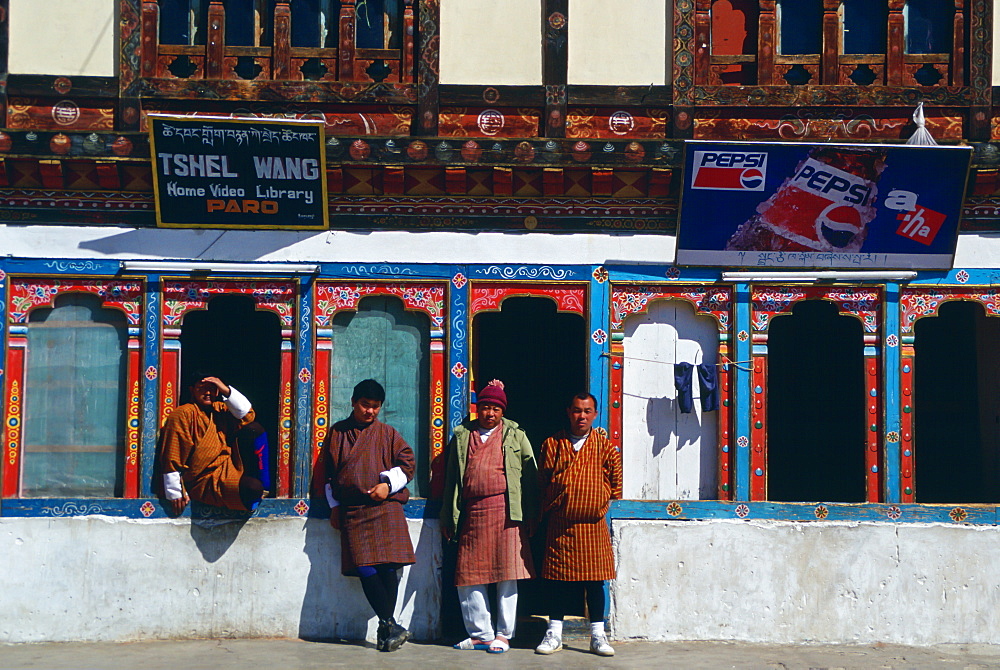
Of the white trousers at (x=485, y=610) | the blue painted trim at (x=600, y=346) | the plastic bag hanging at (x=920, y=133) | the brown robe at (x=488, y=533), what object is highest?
the plastic bag hanging at (x=920, y=133)

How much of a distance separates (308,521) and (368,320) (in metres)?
1.50

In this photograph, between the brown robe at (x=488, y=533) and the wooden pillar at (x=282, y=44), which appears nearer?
the brown robe at (x=488, y=533)

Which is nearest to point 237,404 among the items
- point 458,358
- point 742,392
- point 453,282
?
point 458,358

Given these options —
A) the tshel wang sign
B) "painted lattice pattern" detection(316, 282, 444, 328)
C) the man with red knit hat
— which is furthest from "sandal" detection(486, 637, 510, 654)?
the tshel wang sign

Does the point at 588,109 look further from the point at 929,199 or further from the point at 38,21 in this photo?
the point at 38,21

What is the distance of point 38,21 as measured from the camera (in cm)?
868

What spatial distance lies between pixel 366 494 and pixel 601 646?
1896 mm

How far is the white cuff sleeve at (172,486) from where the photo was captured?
842 cm

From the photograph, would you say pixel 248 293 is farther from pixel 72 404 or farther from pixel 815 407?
pixel 815 407

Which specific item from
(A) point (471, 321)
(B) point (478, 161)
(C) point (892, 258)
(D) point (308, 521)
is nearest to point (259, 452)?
(D) point (308, 521)

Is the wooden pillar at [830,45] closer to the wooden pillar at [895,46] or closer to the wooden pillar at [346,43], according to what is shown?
the wooden pillar at [895,46]

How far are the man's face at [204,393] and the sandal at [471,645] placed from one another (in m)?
2.44

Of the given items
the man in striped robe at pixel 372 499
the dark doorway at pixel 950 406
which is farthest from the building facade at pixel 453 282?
the dark doorway at pixel 950 406

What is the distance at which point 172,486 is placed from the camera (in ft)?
27.7
